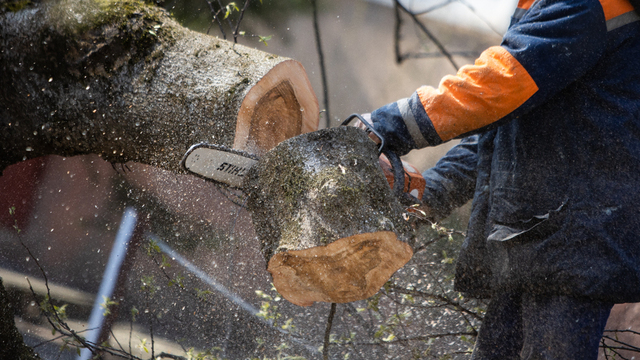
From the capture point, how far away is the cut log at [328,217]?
1.11 meters

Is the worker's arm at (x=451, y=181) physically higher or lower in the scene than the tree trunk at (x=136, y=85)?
lower

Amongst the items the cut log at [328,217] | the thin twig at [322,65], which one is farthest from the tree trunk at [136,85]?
the thin twig at [322,65]

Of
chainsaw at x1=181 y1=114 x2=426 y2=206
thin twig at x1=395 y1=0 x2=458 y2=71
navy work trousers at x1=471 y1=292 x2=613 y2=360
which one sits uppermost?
thin twig at x1=395 y1=0 x2=458 y2=71

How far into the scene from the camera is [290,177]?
120cm

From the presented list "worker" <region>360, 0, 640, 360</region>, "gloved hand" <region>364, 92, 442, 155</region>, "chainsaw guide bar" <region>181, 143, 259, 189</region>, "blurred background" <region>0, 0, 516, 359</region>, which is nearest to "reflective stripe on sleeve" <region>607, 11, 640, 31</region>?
"worker" <region>360, 0, 640, 360</region>

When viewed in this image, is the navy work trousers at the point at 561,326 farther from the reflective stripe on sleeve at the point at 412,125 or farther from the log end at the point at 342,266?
the reflective stripe on sleeve at the point at 412,125

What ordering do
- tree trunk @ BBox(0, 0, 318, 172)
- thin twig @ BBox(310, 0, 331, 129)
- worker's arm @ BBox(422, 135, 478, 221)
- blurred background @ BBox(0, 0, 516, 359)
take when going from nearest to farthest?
tree trunk @ BBox(0, 0, 318, 172) → worker's arm @ BBox(422, 135, 478, 221) → blurred background @ BBox(0, 0, 516, 359) → thin twig @ BBox(310, 0, 331, 129)

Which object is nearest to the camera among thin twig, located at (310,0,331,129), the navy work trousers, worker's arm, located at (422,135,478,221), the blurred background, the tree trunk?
the navy work trousers

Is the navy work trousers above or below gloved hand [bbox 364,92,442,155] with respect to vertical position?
below

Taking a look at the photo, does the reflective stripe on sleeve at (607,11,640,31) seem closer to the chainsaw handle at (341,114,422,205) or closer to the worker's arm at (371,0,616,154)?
the worker's arm at (371,0,616,154)

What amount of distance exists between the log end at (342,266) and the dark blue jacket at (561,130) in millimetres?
363

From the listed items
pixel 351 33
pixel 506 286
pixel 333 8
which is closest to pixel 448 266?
pixel 506 286

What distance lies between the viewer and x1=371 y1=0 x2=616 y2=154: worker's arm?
116 centimetres

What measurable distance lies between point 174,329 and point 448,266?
2326 mm
